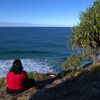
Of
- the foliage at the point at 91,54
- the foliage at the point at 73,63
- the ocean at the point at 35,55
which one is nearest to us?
the foliage at the point at 91,54

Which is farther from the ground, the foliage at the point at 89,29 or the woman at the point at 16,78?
the foliage at the point at 89,29

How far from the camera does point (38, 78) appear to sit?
13250 mm

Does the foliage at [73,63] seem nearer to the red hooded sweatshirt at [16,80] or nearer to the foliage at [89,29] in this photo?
the foliage at [89,29]

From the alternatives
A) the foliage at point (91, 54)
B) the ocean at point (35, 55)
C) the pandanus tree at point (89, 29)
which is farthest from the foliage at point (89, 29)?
the foliage at point (91, 54)

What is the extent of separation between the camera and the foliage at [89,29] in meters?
8.02

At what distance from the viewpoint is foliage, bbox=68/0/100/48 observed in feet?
26.3

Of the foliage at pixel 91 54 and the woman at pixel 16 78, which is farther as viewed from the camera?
the foliage at pixel 91 54

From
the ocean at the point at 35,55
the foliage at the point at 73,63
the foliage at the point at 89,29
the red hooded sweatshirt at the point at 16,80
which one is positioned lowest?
the ocean at the point at 35,55

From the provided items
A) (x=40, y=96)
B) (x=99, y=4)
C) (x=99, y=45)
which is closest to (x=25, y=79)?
(x=40, y=96)

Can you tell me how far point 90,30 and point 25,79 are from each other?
5.09 metres

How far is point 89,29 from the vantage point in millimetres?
8172

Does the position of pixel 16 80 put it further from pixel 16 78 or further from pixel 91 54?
pixel 91 54

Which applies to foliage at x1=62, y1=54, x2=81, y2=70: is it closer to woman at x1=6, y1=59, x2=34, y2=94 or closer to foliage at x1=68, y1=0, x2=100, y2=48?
foliage at x1=68, y1=0, x2=100, y2=48

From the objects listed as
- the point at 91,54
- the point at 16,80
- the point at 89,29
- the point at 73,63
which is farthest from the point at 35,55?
the point at 16,80
